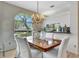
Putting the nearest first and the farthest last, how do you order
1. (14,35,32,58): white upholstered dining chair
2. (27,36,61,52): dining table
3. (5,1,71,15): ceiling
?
(14,35,32,58): white upholstered dining chair
(27,36,61,52): dining table
(5,1,71,15): ceiling

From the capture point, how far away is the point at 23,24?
2443mm

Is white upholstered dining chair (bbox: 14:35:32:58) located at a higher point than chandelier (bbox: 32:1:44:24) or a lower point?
lower

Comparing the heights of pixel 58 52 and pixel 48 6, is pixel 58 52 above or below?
below

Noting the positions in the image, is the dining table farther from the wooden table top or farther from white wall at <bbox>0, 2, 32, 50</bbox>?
white wall at <bbox>0, 2, 32, 50</bbox>

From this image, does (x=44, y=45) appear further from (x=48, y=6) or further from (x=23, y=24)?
(x=48, y=6)

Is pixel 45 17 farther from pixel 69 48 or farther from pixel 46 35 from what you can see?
pixel 69 48

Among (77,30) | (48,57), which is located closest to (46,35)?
(48,57)

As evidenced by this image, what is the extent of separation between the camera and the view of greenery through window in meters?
2.41

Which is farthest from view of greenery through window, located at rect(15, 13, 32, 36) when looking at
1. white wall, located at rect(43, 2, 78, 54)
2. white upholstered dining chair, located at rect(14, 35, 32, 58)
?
white wall, located at rect(43, 2, 78, 54)

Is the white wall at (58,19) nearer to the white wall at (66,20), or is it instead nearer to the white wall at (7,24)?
the white wall at (66,20)

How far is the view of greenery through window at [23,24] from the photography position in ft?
7.90

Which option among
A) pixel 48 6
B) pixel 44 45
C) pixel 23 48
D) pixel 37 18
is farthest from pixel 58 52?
pixel 48 6

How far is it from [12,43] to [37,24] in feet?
2.44

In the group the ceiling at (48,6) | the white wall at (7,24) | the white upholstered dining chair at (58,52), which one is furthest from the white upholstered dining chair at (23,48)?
the ceiling at (48,6)
